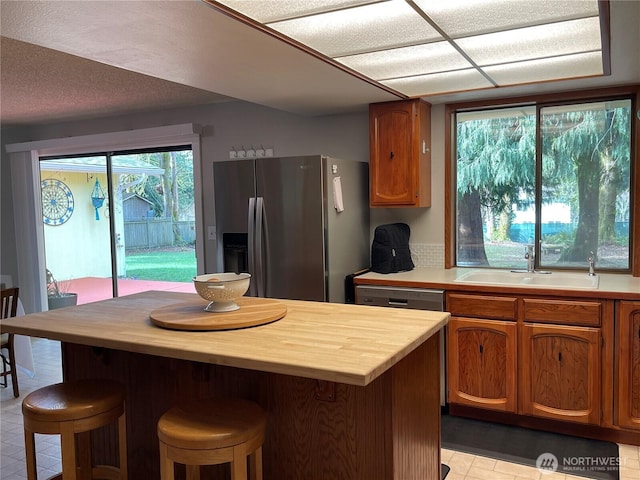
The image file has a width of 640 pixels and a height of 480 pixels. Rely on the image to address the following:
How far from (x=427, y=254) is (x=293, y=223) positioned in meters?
1.11

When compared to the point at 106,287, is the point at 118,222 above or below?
above

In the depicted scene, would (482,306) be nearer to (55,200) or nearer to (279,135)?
(279,135)

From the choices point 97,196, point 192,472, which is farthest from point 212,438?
point 97,196

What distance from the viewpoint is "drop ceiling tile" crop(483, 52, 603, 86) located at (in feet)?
9.12

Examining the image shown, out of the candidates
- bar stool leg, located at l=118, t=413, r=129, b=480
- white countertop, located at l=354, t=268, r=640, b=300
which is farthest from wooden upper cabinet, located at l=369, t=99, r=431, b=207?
bar stool leg, located at l=118, t=413, r=129, b=480

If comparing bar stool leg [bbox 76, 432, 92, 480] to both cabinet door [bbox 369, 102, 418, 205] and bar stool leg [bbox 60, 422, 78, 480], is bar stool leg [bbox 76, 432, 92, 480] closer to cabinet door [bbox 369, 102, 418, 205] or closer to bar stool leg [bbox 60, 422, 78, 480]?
bar stool leg [bbox 60, 422, 78, 480]

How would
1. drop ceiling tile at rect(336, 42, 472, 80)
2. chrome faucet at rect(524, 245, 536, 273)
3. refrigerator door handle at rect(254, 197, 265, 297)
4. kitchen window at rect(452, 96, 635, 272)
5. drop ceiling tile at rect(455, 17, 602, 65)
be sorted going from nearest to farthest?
drop ceiling tile at rect(455, 17, 602, 65) < drop ceiling tile at rect(336, 42, 472, 80) < kitchen window at rect(452, 96, 635, 272) < chrome faucet at rect(524, 245, 536, 273) < refrigerator door handle at rect(254, 197, 265, 297)

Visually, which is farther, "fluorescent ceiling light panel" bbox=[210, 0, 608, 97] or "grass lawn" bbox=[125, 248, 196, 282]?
"grass lawn" bbox=[125, 248, 196, 282]

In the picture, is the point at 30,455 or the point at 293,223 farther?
the point at 293,223

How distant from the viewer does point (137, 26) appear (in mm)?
2113

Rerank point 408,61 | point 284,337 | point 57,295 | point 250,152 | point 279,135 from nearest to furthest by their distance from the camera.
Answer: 1. point 284,337
2. point 408,61
3. point 279,135
4. point 250,152
5. point 57,295

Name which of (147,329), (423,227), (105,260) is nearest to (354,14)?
(147,329)

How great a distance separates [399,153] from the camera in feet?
12.3

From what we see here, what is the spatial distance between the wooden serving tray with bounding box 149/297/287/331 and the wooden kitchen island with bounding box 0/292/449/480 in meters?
0.04
